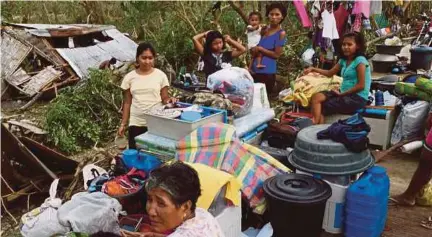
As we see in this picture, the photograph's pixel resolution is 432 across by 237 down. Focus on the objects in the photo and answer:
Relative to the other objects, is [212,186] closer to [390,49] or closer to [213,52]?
[213,52]

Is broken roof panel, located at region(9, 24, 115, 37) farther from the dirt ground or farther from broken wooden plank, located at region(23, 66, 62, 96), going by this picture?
the dirt ground

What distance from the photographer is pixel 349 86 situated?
491 cm

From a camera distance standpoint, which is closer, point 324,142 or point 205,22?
point 324,142

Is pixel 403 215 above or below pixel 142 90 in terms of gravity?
below

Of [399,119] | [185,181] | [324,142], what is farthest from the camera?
[399,119]

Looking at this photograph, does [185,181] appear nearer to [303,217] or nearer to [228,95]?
[303,217]

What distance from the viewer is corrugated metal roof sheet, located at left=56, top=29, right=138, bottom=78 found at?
10.6m

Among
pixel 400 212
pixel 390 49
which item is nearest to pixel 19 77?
pixel 390 49

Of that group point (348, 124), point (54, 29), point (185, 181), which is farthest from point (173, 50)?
point (185, 181)

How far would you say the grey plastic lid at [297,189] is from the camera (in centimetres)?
313

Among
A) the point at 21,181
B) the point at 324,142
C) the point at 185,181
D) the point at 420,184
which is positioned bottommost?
the point at 21,181

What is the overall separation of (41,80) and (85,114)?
2.89 meters

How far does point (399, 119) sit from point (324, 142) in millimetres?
2236

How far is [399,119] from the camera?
521 cm
